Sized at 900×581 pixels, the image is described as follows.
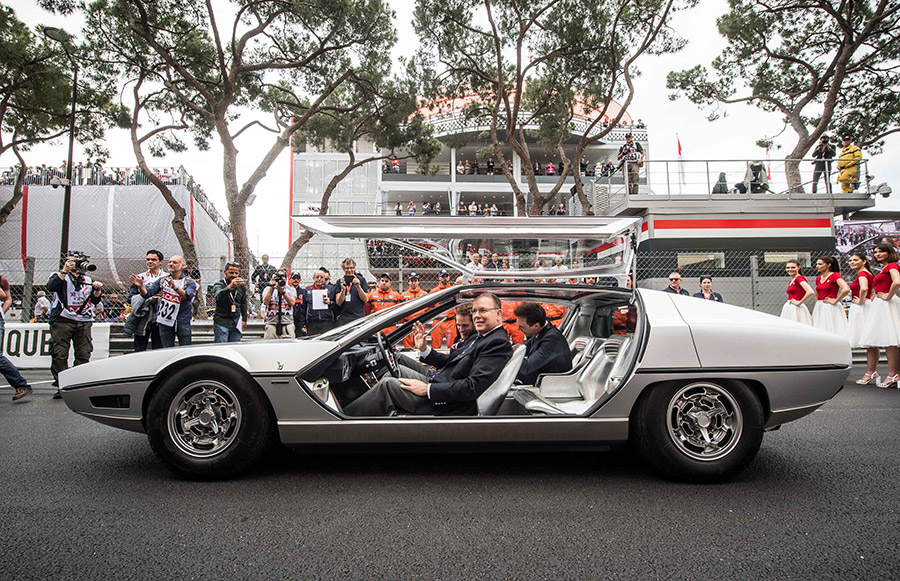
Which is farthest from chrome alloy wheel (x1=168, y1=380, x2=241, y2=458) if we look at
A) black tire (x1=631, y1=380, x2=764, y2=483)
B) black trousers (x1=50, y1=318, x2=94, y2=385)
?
black trousers (x1=50, y1=318, x2=94, y2=385)

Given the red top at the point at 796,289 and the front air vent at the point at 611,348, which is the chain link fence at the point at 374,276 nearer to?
the red top at the point at 796,289

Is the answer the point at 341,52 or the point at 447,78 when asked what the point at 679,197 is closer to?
the point at 447,78

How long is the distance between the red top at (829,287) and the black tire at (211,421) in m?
7.56

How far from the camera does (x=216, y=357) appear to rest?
114 inches

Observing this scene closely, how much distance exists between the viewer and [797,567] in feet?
6.45

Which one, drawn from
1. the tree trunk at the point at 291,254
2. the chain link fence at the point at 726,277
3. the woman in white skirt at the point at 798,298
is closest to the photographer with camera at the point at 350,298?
the tree trunk at the point at 291,254

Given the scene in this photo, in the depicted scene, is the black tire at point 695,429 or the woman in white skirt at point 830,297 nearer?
the black tire at point 695,429

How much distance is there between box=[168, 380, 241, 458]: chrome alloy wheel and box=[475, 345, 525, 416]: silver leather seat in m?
1.36

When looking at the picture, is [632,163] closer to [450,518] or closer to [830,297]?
[830,297]

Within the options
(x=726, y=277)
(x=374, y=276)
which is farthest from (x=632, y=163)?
(x=374, y=276)

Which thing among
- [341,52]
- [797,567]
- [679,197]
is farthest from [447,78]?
[797,567]

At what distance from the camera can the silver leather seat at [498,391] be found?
3.00 m

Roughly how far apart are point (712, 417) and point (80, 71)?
19583 mm

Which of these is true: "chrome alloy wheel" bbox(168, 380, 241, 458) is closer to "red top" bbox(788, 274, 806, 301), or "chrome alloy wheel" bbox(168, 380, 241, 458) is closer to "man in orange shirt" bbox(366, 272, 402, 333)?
"man in orange shirt" bbox(366, 272, 402, 333)
